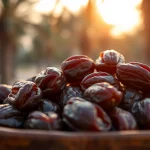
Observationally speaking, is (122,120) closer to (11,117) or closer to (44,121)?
(44,121)

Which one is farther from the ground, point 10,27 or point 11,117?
point 10,27

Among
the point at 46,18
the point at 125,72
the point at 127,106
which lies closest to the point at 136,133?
the point at 127,106

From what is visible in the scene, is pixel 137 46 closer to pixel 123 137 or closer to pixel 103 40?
pixel 103 40

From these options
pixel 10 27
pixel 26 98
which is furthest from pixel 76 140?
pixel 10 27

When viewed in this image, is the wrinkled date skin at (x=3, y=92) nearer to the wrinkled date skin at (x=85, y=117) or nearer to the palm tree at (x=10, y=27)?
the wrinkled date skin at (x=85, y=117)

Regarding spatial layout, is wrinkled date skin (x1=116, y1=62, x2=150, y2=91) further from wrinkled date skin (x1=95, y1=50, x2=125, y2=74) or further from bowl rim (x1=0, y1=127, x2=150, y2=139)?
bowl rim (x1=0, y1=127, x2=150, y2=139)
